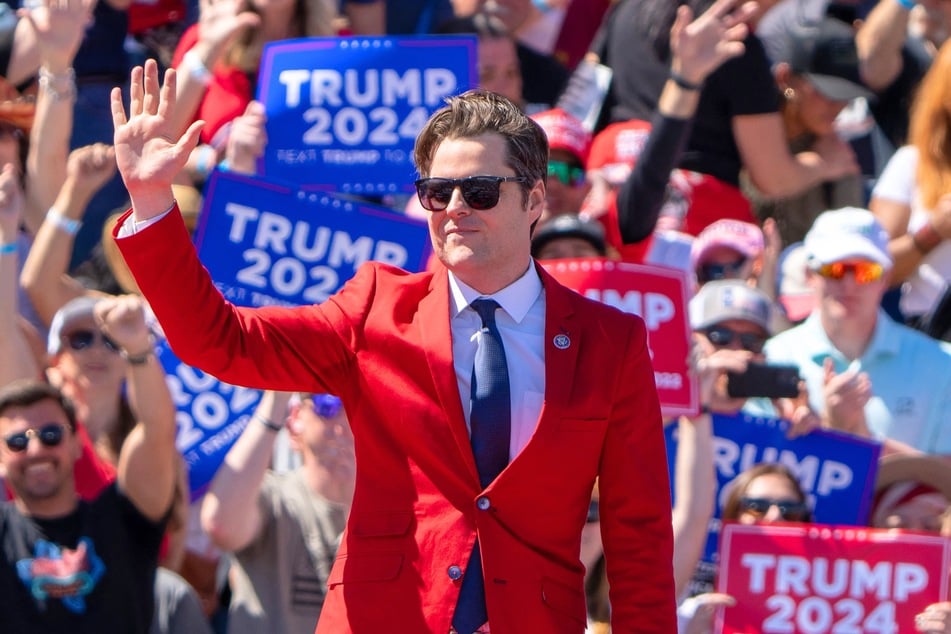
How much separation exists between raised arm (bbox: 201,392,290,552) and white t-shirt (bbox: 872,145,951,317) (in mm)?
2915

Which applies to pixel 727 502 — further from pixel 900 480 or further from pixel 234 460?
pixel 234 460

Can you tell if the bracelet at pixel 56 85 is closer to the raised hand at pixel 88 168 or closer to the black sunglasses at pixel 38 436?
the raised hand at pixel 88 168

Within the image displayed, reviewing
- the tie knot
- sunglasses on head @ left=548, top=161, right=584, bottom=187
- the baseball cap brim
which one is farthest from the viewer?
the baseball cap brim

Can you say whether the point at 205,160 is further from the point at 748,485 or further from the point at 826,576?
the point at 826,576

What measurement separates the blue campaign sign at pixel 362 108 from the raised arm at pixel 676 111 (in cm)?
70

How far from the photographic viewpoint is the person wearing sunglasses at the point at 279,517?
5.87 metres

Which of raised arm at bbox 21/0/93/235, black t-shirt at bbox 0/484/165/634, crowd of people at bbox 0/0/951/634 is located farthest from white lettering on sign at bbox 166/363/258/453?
raised arm at bbox 21/0/93/235

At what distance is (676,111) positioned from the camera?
6777 millimetres

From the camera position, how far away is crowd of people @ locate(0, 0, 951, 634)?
3.60 m

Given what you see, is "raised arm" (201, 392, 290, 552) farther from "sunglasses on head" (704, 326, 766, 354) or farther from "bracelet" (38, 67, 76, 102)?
"bracelet" (38, 67, 76, 102)

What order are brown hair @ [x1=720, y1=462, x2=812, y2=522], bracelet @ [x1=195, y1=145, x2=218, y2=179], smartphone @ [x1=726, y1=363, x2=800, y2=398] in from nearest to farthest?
brown hair @ [x1=720, y1=462, x2=812, y2=522] < smartphone @ [x1=726, y1=363, x2=800, y2=398] < bracelet @ [x1=195, y1=145, x2=218, y2=179]

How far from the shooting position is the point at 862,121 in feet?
28.2

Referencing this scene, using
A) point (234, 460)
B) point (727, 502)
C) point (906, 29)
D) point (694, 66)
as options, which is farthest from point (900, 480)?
point (906, 29)

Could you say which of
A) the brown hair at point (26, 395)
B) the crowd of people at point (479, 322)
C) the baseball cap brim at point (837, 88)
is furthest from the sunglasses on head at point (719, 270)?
the brown hair at point (26, 395)
